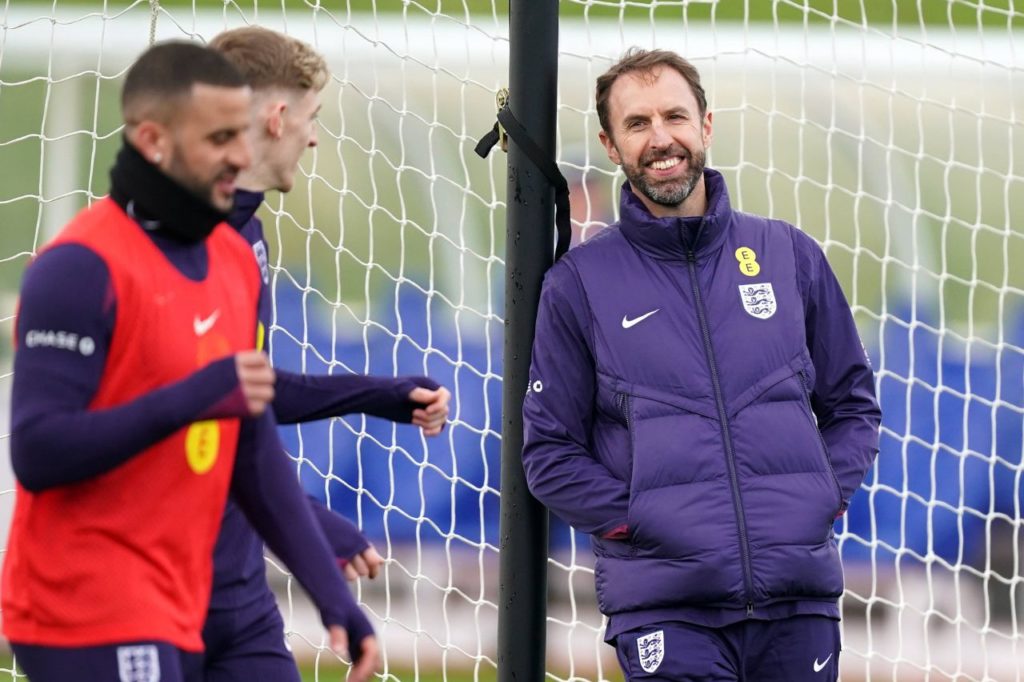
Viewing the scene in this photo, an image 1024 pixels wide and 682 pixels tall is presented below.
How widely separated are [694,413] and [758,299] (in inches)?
11.6

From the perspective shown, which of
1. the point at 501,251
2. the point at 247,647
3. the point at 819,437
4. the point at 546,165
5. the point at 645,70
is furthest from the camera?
the point at 501,251

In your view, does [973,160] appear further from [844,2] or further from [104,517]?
[104,517]

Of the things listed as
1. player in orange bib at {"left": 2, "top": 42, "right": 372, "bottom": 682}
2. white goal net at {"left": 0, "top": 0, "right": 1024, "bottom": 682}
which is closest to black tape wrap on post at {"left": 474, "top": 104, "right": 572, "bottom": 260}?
player in orange bib at {"left": 2, "top": 42, "right": 372, "bottom": 682}

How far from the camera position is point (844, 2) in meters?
6.22

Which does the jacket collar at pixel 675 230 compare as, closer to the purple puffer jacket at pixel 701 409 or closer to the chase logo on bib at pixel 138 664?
the purple puffer jacket at pixel 701 409

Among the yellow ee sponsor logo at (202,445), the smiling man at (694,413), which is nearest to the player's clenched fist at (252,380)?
the yellow ee sponsor logo at (202,445)

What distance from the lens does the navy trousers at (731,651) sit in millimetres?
2729

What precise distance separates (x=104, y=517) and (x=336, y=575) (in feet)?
1.30

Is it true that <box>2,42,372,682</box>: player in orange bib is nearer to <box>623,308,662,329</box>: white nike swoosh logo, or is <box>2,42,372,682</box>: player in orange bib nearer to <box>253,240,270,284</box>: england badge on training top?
<box>253,240,270,284</box>: england badge on training top

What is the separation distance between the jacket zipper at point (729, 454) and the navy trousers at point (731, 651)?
0.08m

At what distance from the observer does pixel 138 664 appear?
1.96 m

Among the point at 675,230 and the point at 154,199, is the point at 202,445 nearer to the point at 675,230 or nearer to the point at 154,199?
the point at 154,199

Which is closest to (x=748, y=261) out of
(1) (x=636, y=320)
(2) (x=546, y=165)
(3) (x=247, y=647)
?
(1) (x=636, y=320)

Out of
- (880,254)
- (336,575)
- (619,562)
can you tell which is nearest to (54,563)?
(336,575)
